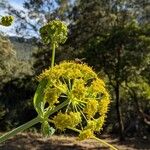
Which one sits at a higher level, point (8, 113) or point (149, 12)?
point (149, 12)

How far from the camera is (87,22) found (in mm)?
29906

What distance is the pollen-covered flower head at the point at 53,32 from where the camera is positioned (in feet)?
7.32

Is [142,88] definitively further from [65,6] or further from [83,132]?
[83,132]

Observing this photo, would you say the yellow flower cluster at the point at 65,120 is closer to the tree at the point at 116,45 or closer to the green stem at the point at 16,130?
the green stem at the point at 16,130

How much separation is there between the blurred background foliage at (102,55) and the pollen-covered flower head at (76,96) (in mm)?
20758

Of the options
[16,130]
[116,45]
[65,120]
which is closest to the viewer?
[16,130]

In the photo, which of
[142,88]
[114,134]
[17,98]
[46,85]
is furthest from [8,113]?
[46,85]

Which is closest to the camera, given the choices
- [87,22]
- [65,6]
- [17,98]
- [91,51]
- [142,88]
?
[91,51]

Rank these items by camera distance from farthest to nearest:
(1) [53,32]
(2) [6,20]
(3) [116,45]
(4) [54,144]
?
(3) [116,45], (4) [54,144], (2) [6,20], (1) [53,32]

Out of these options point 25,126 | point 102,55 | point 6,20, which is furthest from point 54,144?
point 25,126

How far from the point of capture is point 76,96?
206cm

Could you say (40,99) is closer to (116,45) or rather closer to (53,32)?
(53,32)

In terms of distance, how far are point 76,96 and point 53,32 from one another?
12.6 inches

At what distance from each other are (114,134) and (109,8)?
22.4ft
